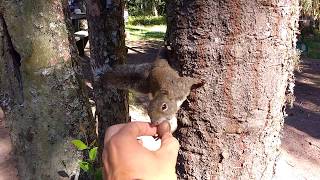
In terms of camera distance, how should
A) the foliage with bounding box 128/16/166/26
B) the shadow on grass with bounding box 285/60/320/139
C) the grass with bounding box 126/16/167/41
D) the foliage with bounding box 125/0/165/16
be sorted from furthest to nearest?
the foliage with bounding box 125/0/165/16 < the foliage with bounding box 128/16/166/26 < the grass with bounding box 126/16/167/41 < the shadow on grass with bounding box 285/60/320/139

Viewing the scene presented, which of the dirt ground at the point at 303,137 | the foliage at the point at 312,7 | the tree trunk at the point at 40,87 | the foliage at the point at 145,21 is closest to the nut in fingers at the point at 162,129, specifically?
the tree trunk at the point at 40,87

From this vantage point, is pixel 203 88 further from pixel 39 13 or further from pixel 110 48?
pixel 110 48

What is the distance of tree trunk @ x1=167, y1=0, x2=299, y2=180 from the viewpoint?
1190 millimetres

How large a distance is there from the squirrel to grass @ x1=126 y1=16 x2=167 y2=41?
41.6ft

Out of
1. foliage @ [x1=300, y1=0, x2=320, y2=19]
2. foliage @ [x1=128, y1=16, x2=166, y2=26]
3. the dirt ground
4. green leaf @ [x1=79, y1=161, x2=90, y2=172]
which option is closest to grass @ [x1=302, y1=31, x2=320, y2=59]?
foliage @ [x1=300, y1=0, x2=320, y2=19]

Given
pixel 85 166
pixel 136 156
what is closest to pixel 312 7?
pixel 85 166

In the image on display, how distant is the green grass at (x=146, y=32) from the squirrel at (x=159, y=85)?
12707 mm

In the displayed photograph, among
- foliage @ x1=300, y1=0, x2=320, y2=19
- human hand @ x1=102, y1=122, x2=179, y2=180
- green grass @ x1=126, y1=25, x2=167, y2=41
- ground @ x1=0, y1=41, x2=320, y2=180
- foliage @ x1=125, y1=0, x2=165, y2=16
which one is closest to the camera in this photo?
human hand @ x1=102, y1=122, x2=179, y2=180

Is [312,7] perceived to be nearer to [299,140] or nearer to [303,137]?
[303,137]

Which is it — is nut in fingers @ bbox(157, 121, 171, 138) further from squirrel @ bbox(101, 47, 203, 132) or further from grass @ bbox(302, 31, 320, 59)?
grass @ bbox(302, 31, 320, 59)

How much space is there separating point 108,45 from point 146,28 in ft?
46.2

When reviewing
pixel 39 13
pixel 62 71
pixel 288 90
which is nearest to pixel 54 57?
pixel 62 71

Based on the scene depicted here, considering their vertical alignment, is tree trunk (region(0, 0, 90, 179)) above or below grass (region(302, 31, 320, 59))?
above

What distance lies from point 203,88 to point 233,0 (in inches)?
9.9
